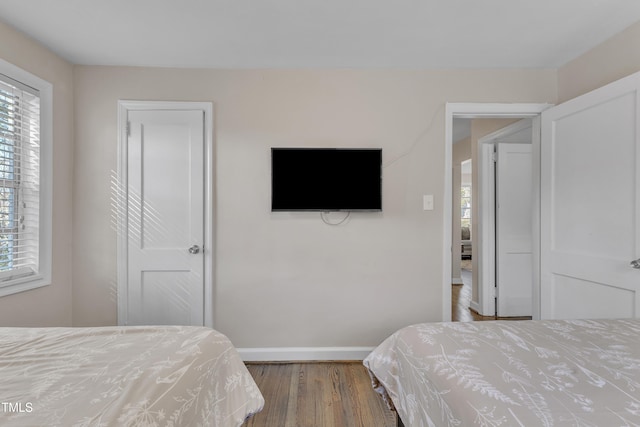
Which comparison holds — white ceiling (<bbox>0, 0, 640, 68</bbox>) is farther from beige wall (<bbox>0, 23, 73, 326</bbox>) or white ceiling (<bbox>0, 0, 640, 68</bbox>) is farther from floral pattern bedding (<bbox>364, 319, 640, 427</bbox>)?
floral pattern bedding (<bbox>364, 319, 640, 427</bbox>)

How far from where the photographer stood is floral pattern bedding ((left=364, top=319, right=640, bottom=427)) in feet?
2.48

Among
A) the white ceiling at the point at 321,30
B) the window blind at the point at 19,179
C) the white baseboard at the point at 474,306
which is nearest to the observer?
the white ceiling at the point at 321,30

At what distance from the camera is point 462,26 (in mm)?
1959

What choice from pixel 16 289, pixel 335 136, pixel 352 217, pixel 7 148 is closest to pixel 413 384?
pixel 352 217

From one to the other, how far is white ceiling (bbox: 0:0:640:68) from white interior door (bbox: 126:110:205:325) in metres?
0.52

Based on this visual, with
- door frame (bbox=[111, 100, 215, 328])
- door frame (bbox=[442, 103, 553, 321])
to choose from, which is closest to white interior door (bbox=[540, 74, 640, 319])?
door frame (bbox=[442, 103, 553, 321])

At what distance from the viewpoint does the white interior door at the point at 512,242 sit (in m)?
3.54

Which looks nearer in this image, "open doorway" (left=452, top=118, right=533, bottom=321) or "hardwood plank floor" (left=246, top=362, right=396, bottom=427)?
"hardwood plank floor" (left=246, top=362, right=396, bottom=427)

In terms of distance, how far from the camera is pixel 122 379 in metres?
0.89

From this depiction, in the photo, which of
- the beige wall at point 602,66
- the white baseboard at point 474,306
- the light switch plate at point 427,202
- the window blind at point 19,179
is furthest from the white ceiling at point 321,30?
the white baseboard at point 474,306

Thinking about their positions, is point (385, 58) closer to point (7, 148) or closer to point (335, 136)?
point (335, 136)

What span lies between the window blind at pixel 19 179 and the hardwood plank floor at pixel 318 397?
5.80 feet

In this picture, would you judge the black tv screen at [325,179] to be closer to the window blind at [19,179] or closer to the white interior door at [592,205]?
the white interior door at [592,205]

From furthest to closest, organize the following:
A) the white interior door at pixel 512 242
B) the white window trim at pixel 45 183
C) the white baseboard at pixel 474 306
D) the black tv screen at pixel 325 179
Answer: the white baseboard at pixel 474 306, the white interior door at pixel 512 242, the black tv screen at pixel 325 179, the white window trim at pixel 45 183
